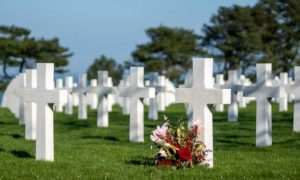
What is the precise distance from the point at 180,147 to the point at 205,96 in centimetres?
93

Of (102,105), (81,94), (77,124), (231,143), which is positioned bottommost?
(231,143)

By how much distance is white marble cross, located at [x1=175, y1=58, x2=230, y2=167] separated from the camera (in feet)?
40.2

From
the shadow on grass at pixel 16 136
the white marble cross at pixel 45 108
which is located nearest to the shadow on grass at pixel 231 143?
the white marble cross at pixel 45 108

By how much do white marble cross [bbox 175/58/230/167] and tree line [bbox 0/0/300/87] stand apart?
47083mm

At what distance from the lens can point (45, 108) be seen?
13.4 meters

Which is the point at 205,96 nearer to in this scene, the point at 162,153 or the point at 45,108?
the point at 162,153

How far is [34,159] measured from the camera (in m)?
13.5

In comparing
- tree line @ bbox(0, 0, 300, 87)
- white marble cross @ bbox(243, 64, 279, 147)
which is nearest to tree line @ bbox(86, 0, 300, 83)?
tree line @ bbox(0, 0, 300, 87)

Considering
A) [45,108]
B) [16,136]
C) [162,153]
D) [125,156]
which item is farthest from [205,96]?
[16,136]

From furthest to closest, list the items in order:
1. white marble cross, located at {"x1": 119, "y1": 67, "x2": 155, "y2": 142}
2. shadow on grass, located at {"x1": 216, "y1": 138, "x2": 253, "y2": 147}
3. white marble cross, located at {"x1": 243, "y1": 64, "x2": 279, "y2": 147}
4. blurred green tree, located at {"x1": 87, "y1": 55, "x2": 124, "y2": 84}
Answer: blurred green tree, located at {"x1": 87, "y1": 55, "x2": 124, "y2": 84}
white marble cross, located at {"x1": 119, "y1": 67, "x2": 155, "y2": 142}
shadow on grass, located at {"x1": 216, "y1": 138, "x2": 253, "y2": 147}
white marble cross, located at {"x1": 243, "y1": 64, "x2": 279, "y2": 147}

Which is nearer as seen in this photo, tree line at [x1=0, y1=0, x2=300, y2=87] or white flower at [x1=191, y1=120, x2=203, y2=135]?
white flower at [x1=191, y1=120, x2=203, y2=135]

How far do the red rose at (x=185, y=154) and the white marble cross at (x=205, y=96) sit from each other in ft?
1.27

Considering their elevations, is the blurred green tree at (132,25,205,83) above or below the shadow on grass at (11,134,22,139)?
above

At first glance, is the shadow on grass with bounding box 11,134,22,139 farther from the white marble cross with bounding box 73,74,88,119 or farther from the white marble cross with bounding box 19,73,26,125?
the white marble cross with bounding box 73,74,88,119
